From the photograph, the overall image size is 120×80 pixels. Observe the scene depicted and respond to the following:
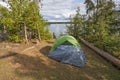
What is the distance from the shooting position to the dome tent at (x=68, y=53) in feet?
36.3

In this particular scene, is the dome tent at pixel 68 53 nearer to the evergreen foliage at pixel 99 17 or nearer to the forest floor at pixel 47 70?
the forest floor at pixel 47 70

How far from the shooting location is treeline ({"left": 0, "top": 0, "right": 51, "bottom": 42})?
61.3 feet

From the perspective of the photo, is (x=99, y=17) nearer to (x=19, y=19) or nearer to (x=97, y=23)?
(x=97, y=23)

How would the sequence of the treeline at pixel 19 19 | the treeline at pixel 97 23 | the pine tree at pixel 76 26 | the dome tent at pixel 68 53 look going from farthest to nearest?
1. the pine tree at pixel 76 26
2. the treeline at pixel 97 23
3. the treeline at pixel 19 19
4. the dome tent at pixel 68 53

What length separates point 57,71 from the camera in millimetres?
9656

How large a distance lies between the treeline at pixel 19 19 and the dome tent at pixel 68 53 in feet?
23.8

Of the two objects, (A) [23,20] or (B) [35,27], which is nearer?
(A) [23,20]

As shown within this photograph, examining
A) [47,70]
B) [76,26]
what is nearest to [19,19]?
[76,26]

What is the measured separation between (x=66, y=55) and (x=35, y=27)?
959cm

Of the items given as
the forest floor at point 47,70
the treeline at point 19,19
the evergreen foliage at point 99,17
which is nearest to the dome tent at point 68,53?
the forest floor at point 47,70

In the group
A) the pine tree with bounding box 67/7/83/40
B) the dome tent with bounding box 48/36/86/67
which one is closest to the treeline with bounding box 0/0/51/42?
the pine tree with bounding box 67/7/83/40

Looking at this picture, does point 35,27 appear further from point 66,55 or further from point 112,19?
point 112,19

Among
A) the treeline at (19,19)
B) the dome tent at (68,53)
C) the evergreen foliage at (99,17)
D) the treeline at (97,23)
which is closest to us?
the dome tent at (68,53)

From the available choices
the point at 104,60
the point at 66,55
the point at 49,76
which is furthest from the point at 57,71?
the point at 104,60
